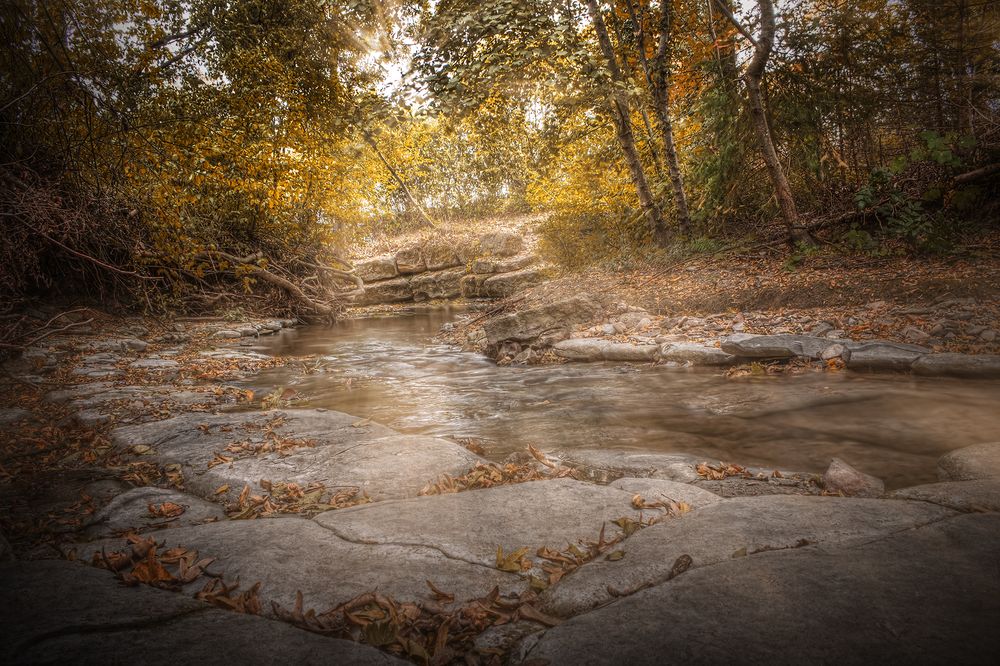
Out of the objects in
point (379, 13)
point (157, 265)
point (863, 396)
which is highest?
point (379, 13)

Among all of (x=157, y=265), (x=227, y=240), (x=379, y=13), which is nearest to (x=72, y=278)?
(x=157, y=265)

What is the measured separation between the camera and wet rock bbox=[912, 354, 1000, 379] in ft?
15.3

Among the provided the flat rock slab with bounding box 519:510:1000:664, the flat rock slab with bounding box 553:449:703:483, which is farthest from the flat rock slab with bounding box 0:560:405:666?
the flat rock slab with bounding box 553:449:703:483

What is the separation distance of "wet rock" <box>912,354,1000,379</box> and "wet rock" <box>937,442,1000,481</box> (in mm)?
2188

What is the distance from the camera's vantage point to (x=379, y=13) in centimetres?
820

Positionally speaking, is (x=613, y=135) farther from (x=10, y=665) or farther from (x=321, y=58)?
(x=10, y=665)

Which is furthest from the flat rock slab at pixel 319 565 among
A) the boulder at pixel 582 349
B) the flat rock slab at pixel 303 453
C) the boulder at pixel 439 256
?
the boulder at pixel 439 256

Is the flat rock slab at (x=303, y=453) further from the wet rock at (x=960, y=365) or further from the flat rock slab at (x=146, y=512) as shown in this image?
the wet rock at (x=960, y=365)

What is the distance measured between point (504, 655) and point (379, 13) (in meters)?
9.72

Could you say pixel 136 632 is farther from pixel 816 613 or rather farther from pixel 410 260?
pixel 410 260

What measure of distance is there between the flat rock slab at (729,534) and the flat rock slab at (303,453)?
4.85ft

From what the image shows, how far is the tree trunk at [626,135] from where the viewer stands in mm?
10109

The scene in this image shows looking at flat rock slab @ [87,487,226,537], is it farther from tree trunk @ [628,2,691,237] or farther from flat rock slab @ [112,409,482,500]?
tree trunk @ [628,2,691,237]

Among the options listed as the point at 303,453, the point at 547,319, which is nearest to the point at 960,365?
the point at 547,319
